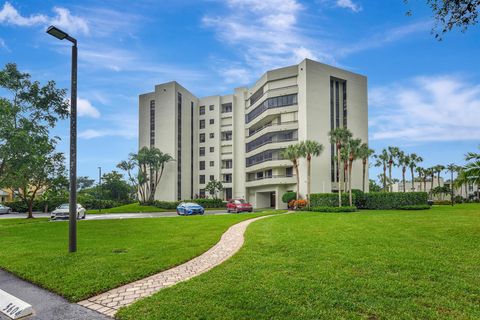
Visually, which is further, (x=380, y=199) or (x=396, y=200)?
(x=380, y=199)

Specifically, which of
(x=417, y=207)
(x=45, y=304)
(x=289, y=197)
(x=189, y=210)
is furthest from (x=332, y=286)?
(x=289, y=197)

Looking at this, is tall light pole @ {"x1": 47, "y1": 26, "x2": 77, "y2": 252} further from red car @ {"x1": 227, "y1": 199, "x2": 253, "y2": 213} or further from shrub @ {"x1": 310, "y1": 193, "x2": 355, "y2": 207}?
shrub @ {"x1": 310, "y1": 193, "x2": 355, "y2": 207}

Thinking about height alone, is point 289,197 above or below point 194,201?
above

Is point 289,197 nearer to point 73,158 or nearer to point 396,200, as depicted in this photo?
point 396,200

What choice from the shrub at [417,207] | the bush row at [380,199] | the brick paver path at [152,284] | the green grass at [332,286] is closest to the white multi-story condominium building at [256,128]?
the bush row at [380,199]

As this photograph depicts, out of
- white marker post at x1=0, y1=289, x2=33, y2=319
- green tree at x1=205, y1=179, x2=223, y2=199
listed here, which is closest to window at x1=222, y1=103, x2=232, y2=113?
green tree at x1=205, y1=179, x2=223, y2=199

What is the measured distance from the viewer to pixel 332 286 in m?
6.54

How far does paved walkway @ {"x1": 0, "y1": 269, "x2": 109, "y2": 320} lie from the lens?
576 cm

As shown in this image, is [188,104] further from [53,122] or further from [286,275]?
[286,275]

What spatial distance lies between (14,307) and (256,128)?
5690cm

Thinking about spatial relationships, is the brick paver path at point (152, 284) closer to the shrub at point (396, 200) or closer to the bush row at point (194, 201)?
the shrub at point (396, 200)

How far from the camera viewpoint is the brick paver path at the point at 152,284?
6180 millimetres

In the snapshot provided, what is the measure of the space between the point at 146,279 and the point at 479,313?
6566mm

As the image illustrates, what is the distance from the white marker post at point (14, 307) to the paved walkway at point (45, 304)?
0.10m
